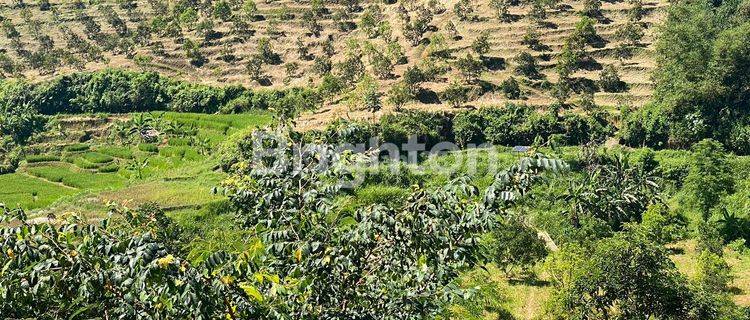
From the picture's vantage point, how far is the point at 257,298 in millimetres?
5965

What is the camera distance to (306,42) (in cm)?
8350

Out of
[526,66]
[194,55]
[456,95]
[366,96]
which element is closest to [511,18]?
[526,66]

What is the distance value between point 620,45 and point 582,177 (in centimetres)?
2334

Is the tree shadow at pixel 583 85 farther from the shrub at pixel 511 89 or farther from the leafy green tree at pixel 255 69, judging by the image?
the leafy green tree at pixel 255 69

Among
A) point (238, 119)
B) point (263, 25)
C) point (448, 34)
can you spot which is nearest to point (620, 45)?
point (448, 34)

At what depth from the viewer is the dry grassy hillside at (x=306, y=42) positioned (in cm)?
6387

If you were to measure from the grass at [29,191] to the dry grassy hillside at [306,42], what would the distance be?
1020 inches

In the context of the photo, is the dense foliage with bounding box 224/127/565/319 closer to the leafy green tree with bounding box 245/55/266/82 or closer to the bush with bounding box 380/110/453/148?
the bush with bounding box 380/110/453/148

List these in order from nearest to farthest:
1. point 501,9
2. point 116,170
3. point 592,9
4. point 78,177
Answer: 1. point 78,177
2. point 116,170
3. point 592,9
4. point 501,9

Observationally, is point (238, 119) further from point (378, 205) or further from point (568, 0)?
point (378, 205)

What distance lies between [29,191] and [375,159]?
60.0m

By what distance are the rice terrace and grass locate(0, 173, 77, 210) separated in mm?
406

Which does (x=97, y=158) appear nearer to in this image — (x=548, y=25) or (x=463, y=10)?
(x=463, y=10)

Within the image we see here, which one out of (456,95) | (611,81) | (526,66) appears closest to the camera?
(456,95)
